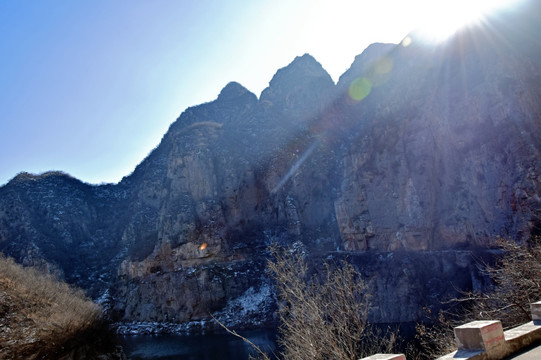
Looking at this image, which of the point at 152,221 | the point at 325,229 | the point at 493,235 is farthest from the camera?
the point at 152,221

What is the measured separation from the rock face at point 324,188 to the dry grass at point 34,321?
22.5 meters

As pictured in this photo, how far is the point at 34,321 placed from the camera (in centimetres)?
2420

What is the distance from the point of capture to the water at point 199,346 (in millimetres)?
32000

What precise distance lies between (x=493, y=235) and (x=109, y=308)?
52.8 metres

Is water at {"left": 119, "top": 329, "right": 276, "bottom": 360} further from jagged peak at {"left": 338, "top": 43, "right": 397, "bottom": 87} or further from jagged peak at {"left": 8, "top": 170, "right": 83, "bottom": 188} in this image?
jagged peak at {"left": 8, "top": 170, "right": 83, "bottom": 188}

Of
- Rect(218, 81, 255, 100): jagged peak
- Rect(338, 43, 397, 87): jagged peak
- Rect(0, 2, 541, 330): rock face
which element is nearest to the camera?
Rect(0, 2, 541, 330): rock face

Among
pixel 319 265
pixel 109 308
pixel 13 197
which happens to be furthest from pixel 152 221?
pixel 319 265

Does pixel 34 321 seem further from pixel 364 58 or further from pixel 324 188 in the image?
pixel 364 58

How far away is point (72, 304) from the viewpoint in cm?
3247

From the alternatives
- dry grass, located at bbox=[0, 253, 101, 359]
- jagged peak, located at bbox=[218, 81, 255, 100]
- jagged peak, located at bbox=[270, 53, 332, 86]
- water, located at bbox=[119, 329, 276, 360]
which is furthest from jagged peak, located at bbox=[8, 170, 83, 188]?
dry grass, located at bbox=[0, 253, 101, 359]

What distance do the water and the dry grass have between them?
8427 mm

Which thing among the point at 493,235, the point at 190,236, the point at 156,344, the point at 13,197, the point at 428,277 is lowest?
the point at 156,344

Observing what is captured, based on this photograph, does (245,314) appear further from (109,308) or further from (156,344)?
(109,308)

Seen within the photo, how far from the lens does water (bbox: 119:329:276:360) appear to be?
3200 centimetres
